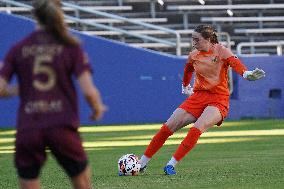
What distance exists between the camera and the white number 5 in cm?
642

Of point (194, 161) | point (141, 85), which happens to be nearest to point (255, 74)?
point (194, 161)

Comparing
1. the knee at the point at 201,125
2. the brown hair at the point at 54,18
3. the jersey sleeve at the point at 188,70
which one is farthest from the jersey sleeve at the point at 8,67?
the jersey sleeve at the point at 188,70

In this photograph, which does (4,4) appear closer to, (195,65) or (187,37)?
(187,37)

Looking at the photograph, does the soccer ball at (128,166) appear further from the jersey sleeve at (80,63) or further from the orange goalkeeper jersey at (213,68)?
the jersey sleeve at (80,63)

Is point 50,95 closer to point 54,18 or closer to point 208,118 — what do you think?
point 54,18

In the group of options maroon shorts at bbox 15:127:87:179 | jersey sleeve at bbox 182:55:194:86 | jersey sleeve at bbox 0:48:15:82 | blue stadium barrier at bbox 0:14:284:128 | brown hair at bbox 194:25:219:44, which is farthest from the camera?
blue stadium barrier at bbox 0:14:284:128

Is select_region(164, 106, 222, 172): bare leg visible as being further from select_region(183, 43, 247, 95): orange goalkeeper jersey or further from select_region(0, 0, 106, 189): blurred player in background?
select_region(0, 0, 106, 189): blurred player in background

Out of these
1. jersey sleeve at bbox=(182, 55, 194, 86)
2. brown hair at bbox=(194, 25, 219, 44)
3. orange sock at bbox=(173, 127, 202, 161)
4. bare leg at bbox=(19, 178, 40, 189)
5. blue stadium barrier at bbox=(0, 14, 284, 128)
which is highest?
brown hair at bbox=(194, 25, 219, 44)

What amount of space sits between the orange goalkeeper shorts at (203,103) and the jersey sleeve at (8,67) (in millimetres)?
5800

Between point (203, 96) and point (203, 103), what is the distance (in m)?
0.10

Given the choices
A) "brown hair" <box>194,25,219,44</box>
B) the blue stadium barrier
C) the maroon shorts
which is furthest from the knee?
the blue stadium barrier

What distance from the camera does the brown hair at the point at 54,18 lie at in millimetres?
6391

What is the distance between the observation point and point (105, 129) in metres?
24.1

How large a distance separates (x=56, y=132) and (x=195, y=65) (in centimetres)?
638
